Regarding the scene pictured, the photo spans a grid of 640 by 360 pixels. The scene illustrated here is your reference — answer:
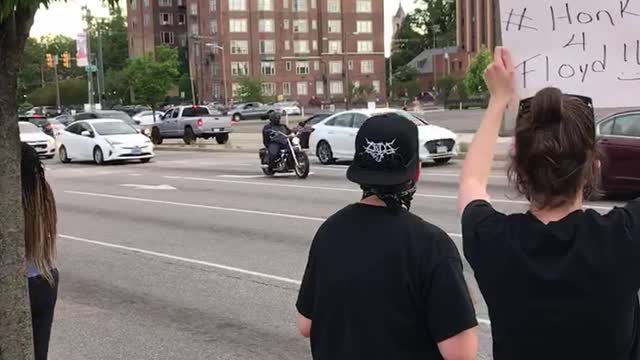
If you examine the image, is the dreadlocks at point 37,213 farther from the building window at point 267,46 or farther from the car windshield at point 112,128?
the building window at point 267,46

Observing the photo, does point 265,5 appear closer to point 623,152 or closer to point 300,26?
point 300,26

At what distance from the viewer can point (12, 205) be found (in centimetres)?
300

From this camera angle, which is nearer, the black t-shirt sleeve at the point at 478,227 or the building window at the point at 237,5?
the black t-shirt sleeve at the point at 478,227

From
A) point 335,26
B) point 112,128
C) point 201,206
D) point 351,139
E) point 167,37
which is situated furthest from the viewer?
point 167,37

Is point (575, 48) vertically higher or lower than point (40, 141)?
higher

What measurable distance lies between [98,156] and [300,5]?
90904 millimetres

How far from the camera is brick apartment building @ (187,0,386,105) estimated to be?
10975cm

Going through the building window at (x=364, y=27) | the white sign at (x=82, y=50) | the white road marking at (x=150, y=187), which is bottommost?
the white road marking at (x=150, y=187)

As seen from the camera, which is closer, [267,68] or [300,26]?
[267,68]

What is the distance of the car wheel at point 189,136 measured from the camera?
3586 centimetres

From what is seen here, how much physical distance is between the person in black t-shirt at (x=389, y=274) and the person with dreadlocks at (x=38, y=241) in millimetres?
1510

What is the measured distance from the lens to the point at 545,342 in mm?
2102

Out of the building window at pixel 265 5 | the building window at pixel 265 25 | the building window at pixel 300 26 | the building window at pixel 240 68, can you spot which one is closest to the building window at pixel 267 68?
the building window at pixel 240 68

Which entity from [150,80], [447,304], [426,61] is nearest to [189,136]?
[150,80]
